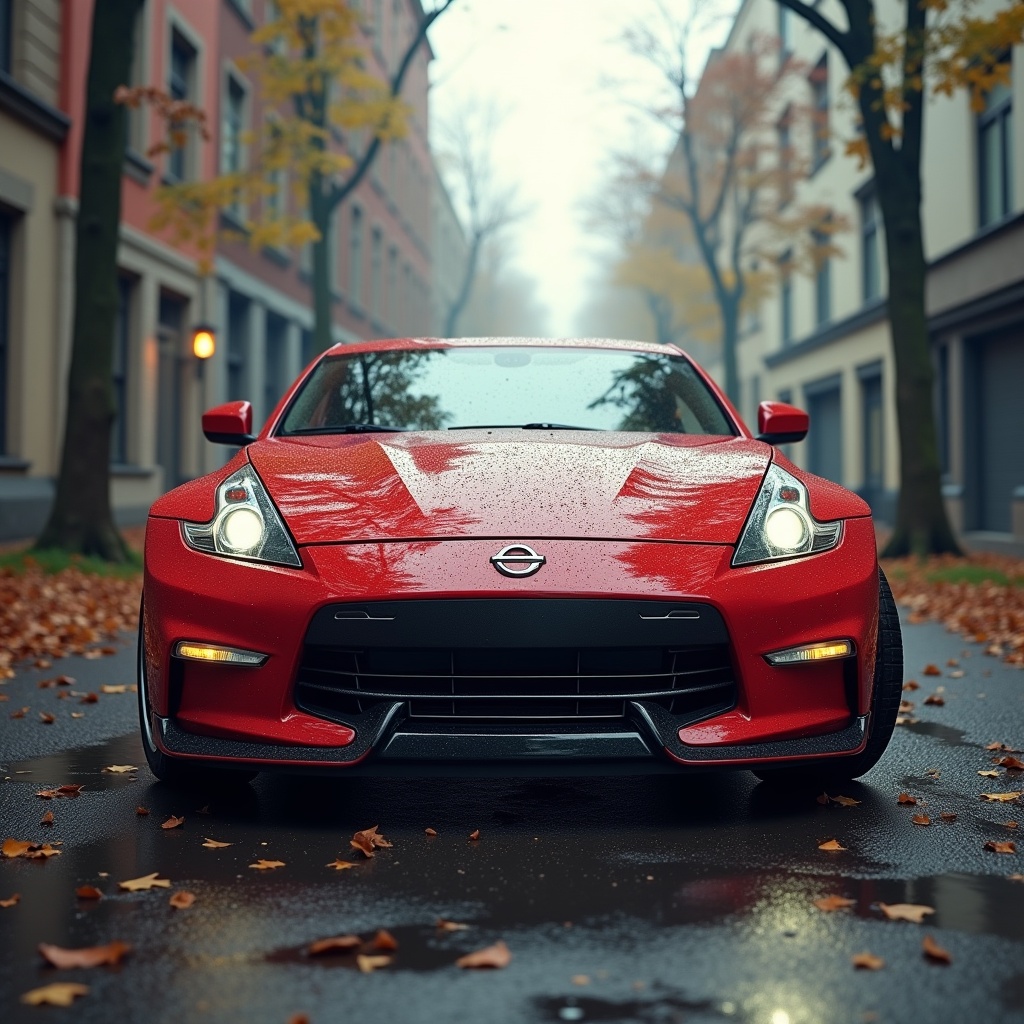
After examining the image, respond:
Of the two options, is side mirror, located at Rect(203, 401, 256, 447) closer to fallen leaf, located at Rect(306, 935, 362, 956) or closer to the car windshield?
the car windshield

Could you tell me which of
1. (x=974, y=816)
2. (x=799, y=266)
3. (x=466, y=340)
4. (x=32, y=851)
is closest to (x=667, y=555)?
(x=974, y=816)

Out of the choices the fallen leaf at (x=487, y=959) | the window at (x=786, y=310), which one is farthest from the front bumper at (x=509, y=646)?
the window at (x=786, y=310)

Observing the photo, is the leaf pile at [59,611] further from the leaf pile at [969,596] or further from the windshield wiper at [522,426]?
the leaf pile at [969,596]

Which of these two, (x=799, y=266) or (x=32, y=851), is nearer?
(x=32, y=851)

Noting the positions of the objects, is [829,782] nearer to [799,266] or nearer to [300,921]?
[300,921]

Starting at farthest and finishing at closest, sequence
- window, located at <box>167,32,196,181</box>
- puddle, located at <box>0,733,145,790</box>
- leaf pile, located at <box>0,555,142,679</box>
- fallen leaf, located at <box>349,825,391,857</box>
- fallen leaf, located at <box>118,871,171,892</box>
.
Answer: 1. window, located at <box>167,32,196,181</box>
2. leaf pile, located at <box>0,555,142,679</box>
3. puddle, located at <box>0,733,145,790</box>
4. fallen leaf, located at <box>349,825,391,857</box>
5. fallen leaf, located at <box>118,871,171,892</box>

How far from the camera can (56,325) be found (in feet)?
54.9

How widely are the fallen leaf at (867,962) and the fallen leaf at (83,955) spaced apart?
134 cm

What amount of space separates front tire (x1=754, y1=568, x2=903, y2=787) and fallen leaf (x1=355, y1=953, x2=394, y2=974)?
1718mm

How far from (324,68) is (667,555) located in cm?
1739

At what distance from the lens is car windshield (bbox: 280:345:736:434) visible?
4953mm

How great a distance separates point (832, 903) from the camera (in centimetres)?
298

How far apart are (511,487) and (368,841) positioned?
3.52ft

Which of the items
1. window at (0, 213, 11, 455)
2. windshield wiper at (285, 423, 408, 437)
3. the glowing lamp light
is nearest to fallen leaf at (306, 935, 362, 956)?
windshield wiper at (285, 423, 408, 437)
